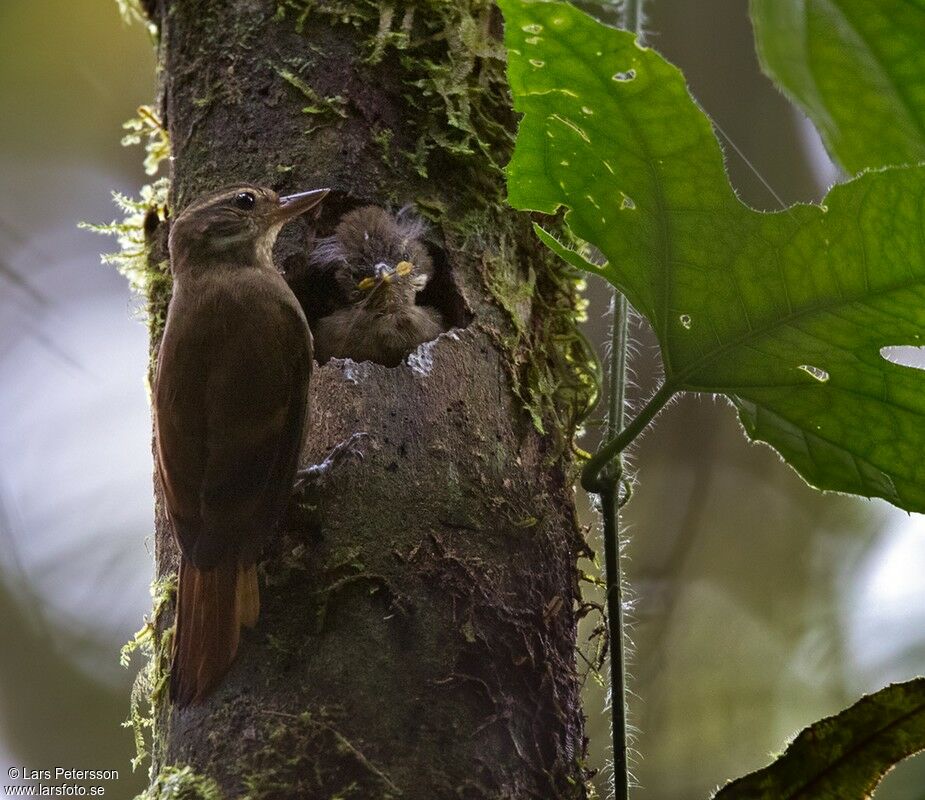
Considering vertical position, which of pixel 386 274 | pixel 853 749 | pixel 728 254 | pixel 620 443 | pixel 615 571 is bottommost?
pixel 853 749

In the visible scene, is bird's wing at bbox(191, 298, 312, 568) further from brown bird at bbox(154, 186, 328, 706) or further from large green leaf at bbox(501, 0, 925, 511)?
large green leaf at bbox(501, 0, 925, 511)

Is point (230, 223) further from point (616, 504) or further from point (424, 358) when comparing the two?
point (616, 504)

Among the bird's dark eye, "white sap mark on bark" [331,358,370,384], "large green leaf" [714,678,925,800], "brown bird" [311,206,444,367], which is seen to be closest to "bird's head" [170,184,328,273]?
the bird's dark eye

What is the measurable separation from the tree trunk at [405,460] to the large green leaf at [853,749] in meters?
0.34

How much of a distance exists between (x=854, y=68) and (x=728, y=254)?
577 millimetres

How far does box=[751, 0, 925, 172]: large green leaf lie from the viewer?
1700 millimetres

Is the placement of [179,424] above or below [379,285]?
below

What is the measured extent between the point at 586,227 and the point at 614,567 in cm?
47

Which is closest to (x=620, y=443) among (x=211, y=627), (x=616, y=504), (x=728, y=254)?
(x=616, y=504)

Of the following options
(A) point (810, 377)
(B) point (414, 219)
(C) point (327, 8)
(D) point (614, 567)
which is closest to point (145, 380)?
(B) point (414, 219)

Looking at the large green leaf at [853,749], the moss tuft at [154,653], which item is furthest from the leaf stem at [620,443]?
the moss tuft at [154,653]

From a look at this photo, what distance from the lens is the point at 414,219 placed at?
184 centimetres

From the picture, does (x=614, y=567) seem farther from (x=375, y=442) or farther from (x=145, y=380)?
(x=145, y=380)

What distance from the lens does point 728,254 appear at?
1368 millimetres
